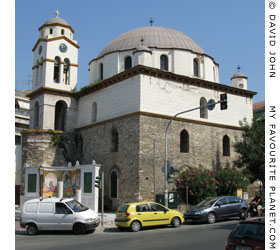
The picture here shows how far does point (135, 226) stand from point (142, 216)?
0.52m

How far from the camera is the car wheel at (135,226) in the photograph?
14932 mm

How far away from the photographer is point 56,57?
30.1 m

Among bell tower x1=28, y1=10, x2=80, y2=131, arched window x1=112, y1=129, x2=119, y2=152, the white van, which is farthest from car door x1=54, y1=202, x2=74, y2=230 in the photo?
bell tower x1=28, y1=10, x2=80, y2=131

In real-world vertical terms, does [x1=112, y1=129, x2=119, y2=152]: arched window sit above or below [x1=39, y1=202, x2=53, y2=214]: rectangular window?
above

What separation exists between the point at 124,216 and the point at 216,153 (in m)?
13.9

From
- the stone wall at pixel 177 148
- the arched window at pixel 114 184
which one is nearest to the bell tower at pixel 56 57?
the arched window at pixel 114 184

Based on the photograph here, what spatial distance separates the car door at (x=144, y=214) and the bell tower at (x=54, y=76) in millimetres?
15336

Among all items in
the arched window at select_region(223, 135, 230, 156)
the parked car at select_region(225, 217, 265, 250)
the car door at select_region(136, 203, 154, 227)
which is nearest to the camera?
the parked car at select_region(225, 217, 265, 250)

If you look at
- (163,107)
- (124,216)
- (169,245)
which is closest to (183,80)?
(163,107)

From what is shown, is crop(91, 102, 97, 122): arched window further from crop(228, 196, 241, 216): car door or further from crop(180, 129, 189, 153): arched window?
crop(228, 196, 241, 216): car door

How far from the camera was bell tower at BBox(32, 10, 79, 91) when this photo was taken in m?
29.4

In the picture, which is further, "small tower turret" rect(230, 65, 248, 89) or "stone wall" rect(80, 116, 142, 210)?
"small tower turret" rect(230, 65, 248, 89)

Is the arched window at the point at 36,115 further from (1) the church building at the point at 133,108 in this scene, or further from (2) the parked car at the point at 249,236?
(2) the parked car at the point at 249,236

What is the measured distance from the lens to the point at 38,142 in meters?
27.5
